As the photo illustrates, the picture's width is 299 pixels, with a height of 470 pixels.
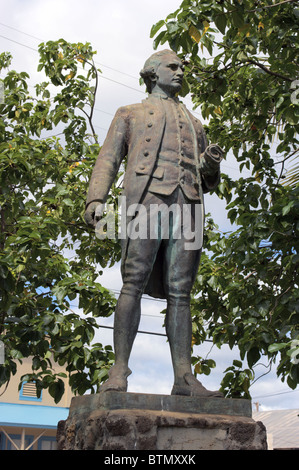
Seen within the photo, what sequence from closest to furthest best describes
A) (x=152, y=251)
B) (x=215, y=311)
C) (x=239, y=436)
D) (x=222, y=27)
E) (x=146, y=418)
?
(x=146, y=418) < (x=239, y=436) < (x=152, y=251) < (x=222, y=27) < (x=215, y=311)

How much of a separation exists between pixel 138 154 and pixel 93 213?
0.56m

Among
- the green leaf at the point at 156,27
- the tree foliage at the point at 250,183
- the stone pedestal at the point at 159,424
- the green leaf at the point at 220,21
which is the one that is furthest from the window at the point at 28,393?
the stone pedestal at the point at 159,424

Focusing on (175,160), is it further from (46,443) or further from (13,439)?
(46,443)

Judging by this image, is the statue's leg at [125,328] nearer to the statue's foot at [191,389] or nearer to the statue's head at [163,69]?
the statue's foot at [191,389]

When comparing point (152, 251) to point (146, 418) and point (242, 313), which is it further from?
point (242, 313)

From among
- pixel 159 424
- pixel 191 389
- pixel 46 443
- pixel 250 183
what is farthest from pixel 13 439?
pixel 159 424

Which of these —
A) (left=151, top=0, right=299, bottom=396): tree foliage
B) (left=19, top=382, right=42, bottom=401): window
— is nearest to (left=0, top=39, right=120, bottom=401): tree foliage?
(left=151, top=0, right=299, bottom=396): tree foliage

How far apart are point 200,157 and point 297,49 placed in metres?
3.44

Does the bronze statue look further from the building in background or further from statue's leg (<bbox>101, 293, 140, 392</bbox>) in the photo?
the building in background

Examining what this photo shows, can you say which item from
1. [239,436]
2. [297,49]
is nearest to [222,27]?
[297,49]

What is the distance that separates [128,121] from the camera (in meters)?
5.09

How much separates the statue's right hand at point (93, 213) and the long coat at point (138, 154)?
58 mm

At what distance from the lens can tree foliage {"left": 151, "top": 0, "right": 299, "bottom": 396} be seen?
6.95 meters

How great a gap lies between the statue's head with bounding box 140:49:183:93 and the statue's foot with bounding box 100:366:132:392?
224 centimetres
